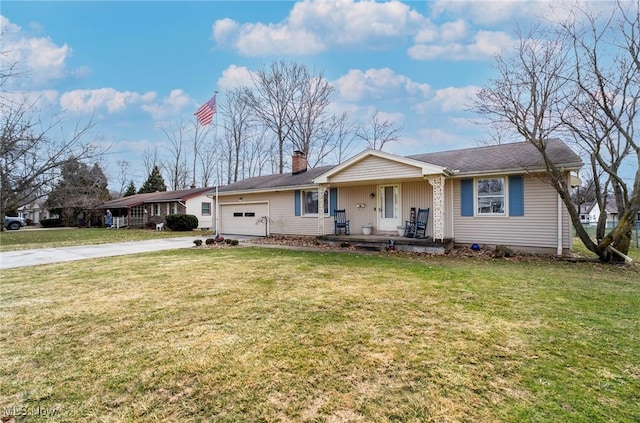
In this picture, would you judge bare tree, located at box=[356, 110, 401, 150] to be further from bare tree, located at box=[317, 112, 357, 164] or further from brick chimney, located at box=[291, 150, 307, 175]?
brick chimney, located at box=[291, 150, 307, 175]

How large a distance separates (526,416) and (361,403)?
41.2 inches

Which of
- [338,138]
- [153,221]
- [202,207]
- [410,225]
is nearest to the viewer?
[410,225]

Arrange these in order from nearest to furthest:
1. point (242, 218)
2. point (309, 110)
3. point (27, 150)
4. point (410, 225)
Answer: point (27, 150) → point (410, 225) → point (242, 218) → point (309, 110)

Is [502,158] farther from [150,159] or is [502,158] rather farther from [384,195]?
[150,159]

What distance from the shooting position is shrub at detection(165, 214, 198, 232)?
20.5 meters

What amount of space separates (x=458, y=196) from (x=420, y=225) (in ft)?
4.97

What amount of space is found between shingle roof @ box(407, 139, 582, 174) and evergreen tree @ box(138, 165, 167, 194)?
33.4 m

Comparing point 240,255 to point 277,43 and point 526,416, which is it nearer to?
point 526,416

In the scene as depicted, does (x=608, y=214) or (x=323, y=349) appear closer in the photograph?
(x=323, y=349)

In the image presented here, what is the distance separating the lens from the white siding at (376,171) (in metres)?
9.99

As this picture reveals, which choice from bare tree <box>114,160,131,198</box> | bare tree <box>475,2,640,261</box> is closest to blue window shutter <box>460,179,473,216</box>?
bare tree <box>475,2,640,261</box>

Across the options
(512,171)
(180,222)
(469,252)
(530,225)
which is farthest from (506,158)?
(180,222)

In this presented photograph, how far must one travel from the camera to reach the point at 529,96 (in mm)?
8594

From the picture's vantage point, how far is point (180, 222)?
67.3 feet
